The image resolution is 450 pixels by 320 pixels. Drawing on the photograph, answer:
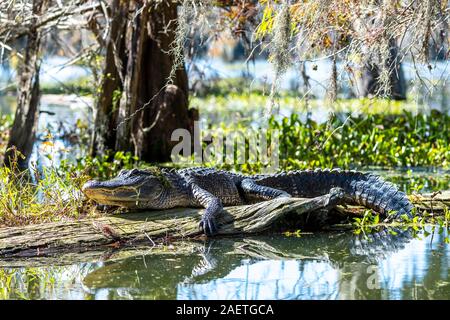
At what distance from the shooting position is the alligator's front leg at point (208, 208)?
7.47 meters

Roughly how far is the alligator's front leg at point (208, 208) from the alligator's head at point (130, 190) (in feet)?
1.29

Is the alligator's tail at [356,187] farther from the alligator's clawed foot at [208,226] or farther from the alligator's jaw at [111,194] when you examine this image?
the alligator's jaw at [111,194]

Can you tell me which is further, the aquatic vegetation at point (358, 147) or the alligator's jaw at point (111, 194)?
the aquatic vegetation at point (358, 147)

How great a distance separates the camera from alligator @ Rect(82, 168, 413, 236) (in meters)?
7.79

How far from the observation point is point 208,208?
7.66 m

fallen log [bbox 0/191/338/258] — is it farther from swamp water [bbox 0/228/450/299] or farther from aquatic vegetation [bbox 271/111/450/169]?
aquatic vegetation [bbox 271/111/450/169]

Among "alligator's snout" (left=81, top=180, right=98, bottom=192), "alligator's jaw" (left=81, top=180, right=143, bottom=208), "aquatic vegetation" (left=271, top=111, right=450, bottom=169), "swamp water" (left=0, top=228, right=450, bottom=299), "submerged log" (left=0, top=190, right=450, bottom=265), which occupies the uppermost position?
"aquatic vegetation" (left=271, top=111, right=450, bottom=169)

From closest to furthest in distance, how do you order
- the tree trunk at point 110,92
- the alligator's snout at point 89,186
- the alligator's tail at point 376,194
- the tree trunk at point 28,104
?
the alligator's snout at point 89,186, the alligator's tail at point 376,194, the tree trunk at point 28,104, the tree trunk at point 110,92

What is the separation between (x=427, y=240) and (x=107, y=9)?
267 inches

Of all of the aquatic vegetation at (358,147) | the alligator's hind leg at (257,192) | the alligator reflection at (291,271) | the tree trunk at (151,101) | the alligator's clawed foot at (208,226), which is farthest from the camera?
the aquatic vegetation at (358,147)

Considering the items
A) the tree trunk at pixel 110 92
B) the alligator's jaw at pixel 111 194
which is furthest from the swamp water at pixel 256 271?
the tree trunk at pixel 110 92

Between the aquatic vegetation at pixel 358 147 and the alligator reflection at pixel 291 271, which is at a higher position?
the aquatic vegetation at pixel 358 147

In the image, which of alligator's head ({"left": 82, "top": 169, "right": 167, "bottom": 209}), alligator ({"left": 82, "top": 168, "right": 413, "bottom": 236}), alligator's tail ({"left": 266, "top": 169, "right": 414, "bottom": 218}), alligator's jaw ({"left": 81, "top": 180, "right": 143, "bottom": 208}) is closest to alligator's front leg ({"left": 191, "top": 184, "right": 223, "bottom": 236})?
alligator ({"left": 82, "top": 168, "right": 413, "bottom": 236})

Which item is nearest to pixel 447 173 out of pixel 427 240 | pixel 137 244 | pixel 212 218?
pixel 427 240
